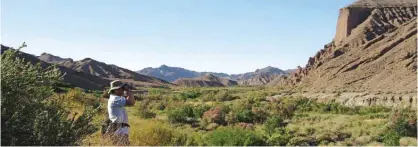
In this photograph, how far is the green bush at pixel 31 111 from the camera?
6938mm

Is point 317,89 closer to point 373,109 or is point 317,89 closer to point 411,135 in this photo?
point 373,109

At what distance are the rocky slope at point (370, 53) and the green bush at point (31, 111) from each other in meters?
42.4

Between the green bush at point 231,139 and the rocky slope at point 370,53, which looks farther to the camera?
the rocky slope at point 370,53

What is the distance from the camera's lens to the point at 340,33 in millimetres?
82500

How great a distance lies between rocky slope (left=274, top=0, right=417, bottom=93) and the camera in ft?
170

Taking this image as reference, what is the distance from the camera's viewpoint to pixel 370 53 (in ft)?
202

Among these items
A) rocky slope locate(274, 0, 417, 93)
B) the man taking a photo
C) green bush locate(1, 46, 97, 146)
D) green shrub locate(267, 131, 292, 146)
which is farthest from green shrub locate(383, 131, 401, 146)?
rocky slope locate(274, 0, 417, 93)

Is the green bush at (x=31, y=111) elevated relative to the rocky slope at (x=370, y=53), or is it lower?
lower

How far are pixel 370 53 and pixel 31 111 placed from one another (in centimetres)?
5939

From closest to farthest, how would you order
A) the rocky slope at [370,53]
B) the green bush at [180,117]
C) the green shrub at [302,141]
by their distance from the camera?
the green shrub at [302,141] → the green bush at [180,117] → the rocky slope at [370,53]

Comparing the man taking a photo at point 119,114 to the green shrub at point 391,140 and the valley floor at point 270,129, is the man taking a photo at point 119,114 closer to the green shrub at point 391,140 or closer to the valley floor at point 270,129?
the valley floor at point 270,129

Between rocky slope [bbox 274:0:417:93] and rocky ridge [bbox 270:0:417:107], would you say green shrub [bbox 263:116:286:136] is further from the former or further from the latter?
rocky slope [bbox 274:0:417:93]

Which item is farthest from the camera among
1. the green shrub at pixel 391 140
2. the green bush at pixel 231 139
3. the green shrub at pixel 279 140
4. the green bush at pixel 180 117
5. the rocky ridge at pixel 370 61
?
the rocky ridge at pixel 370 61

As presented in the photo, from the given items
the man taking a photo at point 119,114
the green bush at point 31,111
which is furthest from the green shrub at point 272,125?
the green bush at point 31,111
